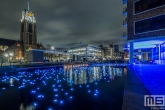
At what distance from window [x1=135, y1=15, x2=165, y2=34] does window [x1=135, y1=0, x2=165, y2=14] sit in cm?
221

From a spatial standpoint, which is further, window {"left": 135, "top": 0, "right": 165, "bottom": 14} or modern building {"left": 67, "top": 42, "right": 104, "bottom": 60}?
modern building {"left": 67, "top": 42, "right": 104, "bottom": 60}

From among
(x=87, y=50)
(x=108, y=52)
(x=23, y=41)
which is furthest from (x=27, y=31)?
(x=108, y=52)

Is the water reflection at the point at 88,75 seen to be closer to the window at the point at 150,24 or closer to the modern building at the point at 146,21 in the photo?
the modern building at the point at 146,21

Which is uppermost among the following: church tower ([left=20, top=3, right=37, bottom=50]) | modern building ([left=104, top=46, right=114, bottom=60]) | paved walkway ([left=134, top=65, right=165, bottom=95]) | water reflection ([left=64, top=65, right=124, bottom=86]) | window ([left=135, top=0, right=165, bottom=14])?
church tower ([left=20, top=3, right=37, bottom=50])

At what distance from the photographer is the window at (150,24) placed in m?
17.7

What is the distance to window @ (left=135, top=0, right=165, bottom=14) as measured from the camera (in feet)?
59.4

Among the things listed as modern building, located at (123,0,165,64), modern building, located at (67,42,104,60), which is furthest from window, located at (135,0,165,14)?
modern building, located at (67,42,104,60)

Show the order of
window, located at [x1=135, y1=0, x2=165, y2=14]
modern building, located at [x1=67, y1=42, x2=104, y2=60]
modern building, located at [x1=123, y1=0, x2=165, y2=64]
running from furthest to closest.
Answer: modern building, located at [x1=67, y1=42, x2=104, y2=60] → window, located at [x1=135, y1=0, x2=165, y2=14] → modern building, located at [x1=123, y1=0, x2=165, y2=64]

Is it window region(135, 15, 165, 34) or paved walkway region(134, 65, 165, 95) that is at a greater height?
window region(135, 15, 165, 34)

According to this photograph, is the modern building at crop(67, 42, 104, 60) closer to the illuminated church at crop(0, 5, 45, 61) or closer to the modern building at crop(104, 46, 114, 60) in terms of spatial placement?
the modern building at crop(104, 46, 114, 60)

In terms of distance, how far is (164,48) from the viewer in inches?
831

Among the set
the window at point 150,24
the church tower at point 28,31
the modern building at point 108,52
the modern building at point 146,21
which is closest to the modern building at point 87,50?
the modern building at point 108,52

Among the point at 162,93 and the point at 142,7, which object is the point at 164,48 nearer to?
the point at 142,7

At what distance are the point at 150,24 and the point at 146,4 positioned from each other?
4.00 m
